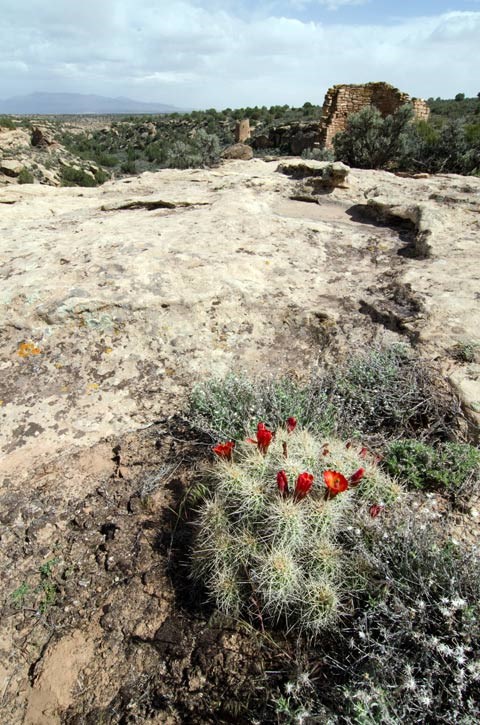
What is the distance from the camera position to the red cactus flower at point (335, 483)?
66.8 inches

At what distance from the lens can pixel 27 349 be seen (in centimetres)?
328

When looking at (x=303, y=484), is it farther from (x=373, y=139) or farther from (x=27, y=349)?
(x=373, y=139)

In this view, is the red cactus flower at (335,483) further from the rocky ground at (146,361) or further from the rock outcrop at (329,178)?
the rock outcrop at (329,178)

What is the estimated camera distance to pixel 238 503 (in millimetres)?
1858

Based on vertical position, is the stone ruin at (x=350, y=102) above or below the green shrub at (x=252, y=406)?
above

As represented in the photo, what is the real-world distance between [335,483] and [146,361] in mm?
2026

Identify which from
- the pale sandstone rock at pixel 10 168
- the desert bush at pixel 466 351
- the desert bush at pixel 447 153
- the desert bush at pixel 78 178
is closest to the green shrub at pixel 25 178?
the pale sandstone rock at pixel 10 168

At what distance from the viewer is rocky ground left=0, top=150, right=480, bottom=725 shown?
5.60 feet

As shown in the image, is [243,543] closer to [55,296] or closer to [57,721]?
[57,721]

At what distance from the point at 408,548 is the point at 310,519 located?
400 millimetres

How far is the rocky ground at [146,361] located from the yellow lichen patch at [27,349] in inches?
0.5

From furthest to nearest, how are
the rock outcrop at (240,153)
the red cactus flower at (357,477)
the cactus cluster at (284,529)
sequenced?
the rock outcrop at (240,153) → the red cactus flower at (357,477) → the cactus cluster at (284,529)

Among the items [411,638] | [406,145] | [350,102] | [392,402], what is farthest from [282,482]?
[350,102]

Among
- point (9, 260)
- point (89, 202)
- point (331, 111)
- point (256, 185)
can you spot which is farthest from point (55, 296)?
point (331, 111)
